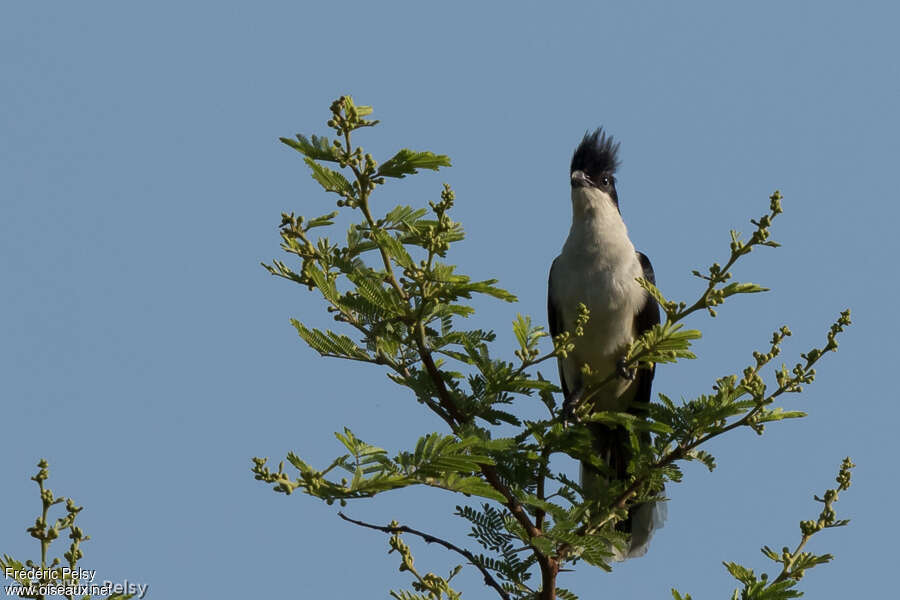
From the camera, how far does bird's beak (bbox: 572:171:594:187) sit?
276 inches

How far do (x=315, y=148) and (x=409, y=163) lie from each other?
0.35 metres

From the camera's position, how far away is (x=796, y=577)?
13.8 feet

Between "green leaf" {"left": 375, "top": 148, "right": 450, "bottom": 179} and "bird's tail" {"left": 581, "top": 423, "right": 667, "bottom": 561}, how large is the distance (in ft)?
5.64

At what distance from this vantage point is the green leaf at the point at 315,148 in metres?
3.95

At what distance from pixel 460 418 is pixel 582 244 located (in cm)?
254

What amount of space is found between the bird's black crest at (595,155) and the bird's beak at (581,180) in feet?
0.33

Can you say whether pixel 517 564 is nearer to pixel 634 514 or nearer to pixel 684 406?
pixel 684 406

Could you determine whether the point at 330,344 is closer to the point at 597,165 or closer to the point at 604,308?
the point at 604,308

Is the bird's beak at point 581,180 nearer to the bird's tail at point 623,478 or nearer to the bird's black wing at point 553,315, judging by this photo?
the bird's black wing at point 553,315

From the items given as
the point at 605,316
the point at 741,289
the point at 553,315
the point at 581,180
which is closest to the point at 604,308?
the point at 605,316

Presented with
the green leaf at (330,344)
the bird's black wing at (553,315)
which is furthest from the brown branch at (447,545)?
A: the bird's black wing at (553,315)

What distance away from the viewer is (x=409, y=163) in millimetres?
3957

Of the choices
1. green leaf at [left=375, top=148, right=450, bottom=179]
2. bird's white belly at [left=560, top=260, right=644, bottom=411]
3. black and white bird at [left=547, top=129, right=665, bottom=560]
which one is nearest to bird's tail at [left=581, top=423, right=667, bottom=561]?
black and white bird at [left=547, top=129, right=665, bottom=560]

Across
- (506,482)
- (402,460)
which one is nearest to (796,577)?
(506,482)
